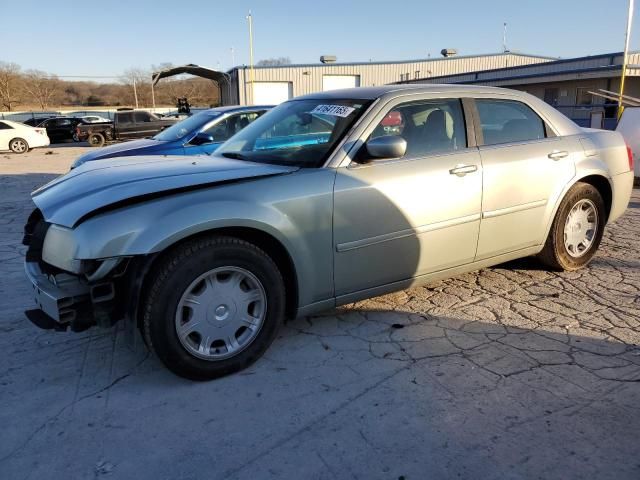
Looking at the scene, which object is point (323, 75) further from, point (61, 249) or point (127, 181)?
point (61, 249)

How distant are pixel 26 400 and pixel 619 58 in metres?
25.7

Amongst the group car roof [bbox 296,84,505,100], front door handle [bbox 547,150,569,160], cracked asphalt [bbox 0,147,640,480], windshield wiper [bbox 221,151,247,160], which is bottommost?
cracked asphalt [bbox 0,147,640,480]

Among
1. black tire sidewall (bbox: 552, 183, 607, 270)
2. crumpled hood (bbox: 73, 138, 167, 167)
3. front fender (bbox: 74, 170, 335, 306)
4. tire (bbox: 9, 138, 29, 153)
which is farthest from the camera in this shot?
tire (bbox: 9, 138, 29, 153)

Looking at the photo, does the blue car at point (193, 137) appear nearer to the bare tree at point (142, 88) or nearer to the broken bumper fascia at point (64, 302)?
the broken bumper fascia at point (64, 302)

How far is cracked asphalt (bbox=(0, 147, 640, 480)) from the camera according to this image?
2.21 metres

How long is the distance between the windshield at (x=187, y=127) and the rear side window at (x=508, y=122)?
16.0ft

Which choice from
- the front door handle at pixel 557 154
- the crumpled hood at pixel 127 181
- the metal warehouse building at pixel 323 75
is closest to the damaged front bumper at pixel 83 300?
the crumpled hood at pixel 127 181

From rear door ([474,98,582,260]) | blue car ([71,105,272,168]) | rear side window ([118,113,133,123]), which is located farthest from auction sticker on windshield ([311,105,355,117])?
rear side window ([118,113,133,123])

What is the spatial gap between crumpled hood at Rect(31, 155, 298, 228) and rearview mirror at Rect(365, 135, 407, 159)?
0.50m

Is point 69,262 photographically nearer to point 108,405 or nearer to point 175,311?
point 175,311

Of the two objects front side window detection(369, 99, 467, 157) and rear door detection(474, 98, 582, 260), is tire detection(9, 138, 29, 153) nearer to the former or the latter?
front side window detection(369, 99, 467, 157)

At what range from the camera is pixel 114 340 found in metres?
3.40

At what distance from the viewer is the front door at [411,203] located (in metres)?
3.19

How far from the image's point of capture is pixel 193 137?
7309 mm
